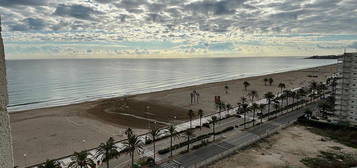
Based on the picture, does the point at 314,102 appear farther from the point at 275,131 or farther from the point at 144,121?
the point at 144,121

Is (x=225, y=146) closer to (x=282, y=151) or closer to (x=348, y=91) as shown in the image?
(x=282, y=151)

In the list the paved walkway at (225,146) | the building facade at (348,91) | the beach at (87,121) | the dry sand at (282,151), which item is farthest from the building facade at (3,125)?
the building facade at (348,91)

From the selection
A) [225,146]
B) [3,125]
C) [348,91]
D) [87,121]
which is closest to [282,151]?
[225,146]

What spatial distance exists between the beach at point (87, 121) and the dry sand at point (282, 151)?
2076cm

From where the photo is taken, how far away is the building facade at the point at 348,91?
149 ft

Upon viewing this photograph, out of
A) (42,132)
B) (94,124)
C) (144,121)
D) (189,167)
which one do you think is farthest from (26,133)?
(189,167)

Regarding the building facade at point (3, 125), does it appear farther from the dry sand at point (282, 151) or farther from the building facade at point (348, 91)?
the building facade at point (348, 91)

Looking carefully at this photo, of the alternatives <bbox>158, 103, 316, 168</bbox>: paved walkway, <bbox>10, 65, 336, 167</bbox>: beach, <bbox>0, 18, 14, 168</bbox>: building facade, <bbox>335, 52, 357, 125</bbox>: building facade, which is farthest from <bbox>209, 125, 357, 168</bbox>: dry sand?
<bbox>0, 18, 14, 168</bbox>: building facade

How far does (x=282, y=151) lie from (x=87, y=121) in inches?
1603

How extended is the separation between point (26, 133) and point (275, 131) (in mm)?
47379

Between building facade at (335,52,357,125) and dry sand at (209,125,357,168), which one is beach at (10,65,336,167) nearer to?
dry sand at (209,125,357,168)

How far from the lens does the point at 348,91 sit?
4625 centimetres

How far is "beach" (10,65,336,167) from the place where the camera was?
36375 millimetres

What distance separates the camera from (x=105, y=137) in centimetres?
4031
